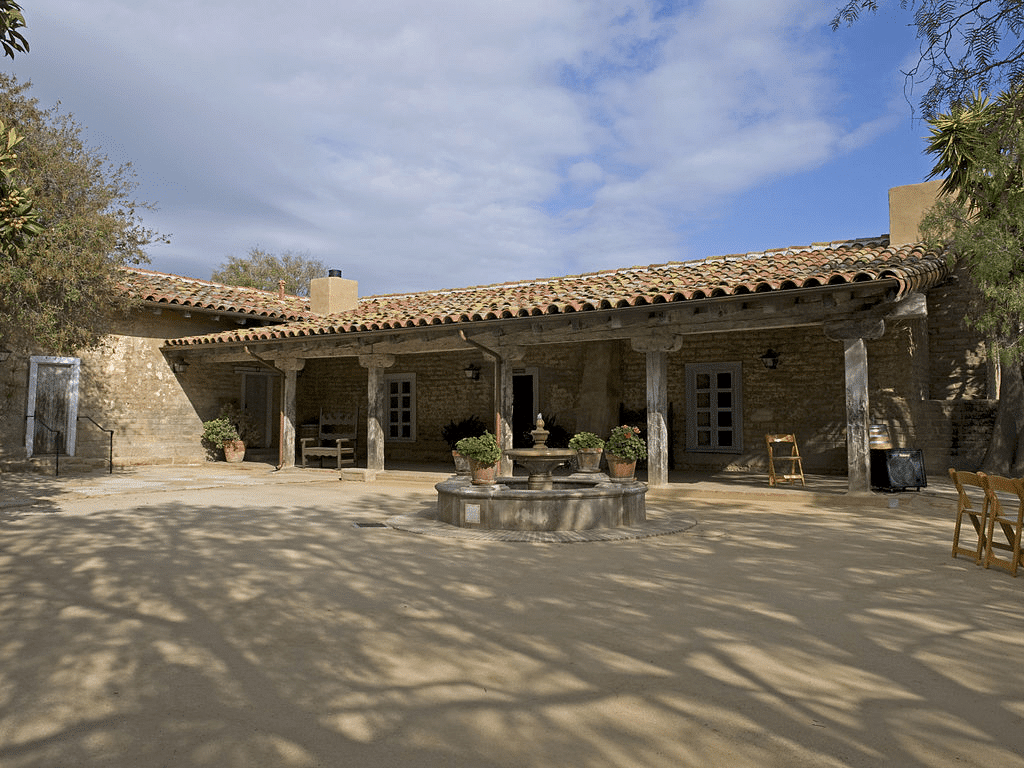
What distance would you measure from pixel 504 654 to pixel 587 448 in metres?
6.60

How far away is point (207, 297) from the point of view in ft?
48.6

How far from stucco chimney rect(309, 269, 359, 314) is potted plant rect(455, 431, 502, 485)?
357 inches

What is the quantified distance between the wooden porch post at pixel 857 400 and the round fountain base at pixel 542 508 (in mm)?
3070

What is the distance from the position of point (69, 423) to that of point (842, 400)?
14240 mm

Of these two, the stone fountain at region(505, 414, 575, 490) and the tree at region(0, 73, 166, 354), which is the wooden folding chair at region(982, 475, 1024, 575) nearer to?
the stone fountain at region(505, 414, 575, 490)

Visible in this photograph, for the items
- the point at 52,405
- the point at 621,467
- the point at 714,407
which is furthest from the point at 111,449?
the point at 714,407

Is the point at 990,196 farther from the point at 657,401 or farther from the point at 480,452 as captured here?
the point at 480,452

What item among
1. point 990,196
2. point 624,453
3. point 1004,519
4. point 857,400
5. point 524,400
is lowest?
point 1004,519

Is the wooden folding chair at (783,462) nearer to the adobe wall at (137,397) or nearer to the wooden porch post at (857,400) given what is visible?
the wooden porch post at (857,400)

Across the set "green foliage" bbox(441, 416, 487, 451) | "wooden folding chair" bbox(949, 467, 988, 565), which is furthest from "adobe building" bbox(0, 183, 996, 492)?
"wooden folding chair" bbox(949, 467, 988, 565)

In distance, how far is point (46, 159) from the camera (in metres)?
9.77

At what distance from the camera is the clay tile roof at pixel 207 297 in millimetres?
13766

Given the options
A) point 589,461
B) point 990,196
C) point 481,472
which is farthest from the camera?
point 589,461

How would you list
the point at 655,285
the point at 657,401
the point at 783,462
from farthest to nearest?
the point at 783,462
the point at 655,285
the point at 657,401
